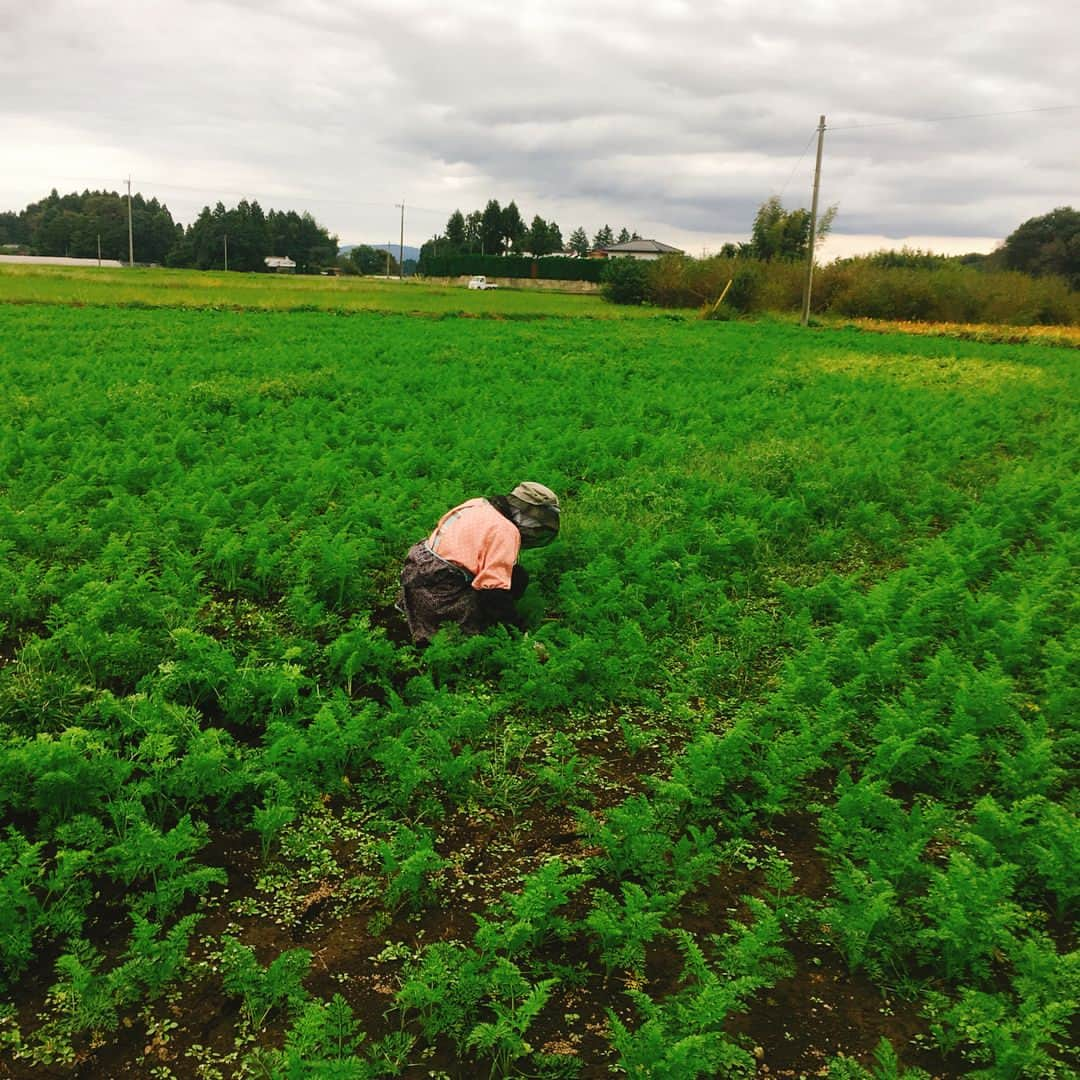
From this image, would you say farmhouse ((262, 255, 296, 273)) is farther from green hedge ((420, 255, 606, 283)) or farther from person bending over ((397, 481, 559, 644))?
person bending over ((397, 481, 559, 644))

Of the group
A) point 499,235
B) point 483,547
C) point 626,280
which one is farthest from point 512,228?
point 483,547

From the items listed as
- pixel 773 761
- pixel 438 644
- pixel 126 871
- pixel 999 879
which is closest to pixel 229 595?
pixel 438 644

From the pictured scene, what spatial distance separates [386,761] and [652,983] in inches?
69.1

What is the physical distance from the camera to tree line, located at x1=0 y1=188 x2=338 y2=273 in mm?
88250

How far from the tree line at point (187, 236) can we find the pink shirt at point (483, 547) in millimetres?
91686

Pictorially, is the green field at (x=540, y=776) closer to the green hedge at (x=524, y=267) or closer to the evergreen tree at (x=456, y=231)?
the green hedge at (x=524, y=267)

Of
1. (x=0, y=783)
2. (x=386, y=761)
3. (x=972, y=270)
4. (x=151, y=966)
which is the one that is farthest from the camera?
(x=972, y=270)

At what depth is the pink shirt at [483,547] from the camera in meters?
5.75

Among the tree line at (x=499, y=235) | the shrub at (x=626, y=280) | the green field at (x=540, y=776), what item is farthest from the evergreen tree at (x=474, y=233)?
the green field at (x=540, y=776)

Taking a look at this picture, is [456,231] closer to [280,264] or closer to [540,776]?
[280,264]

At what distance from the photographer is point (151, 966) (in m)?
3.18

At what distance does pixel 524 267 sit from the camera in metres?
71.4

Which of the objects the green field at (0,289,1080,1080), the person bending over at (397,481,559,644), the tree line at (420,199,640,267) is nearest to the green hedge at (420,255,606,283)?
the tree line at (420,199,640,267)

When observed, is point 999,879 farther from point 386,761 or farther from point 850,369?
point 850,369
